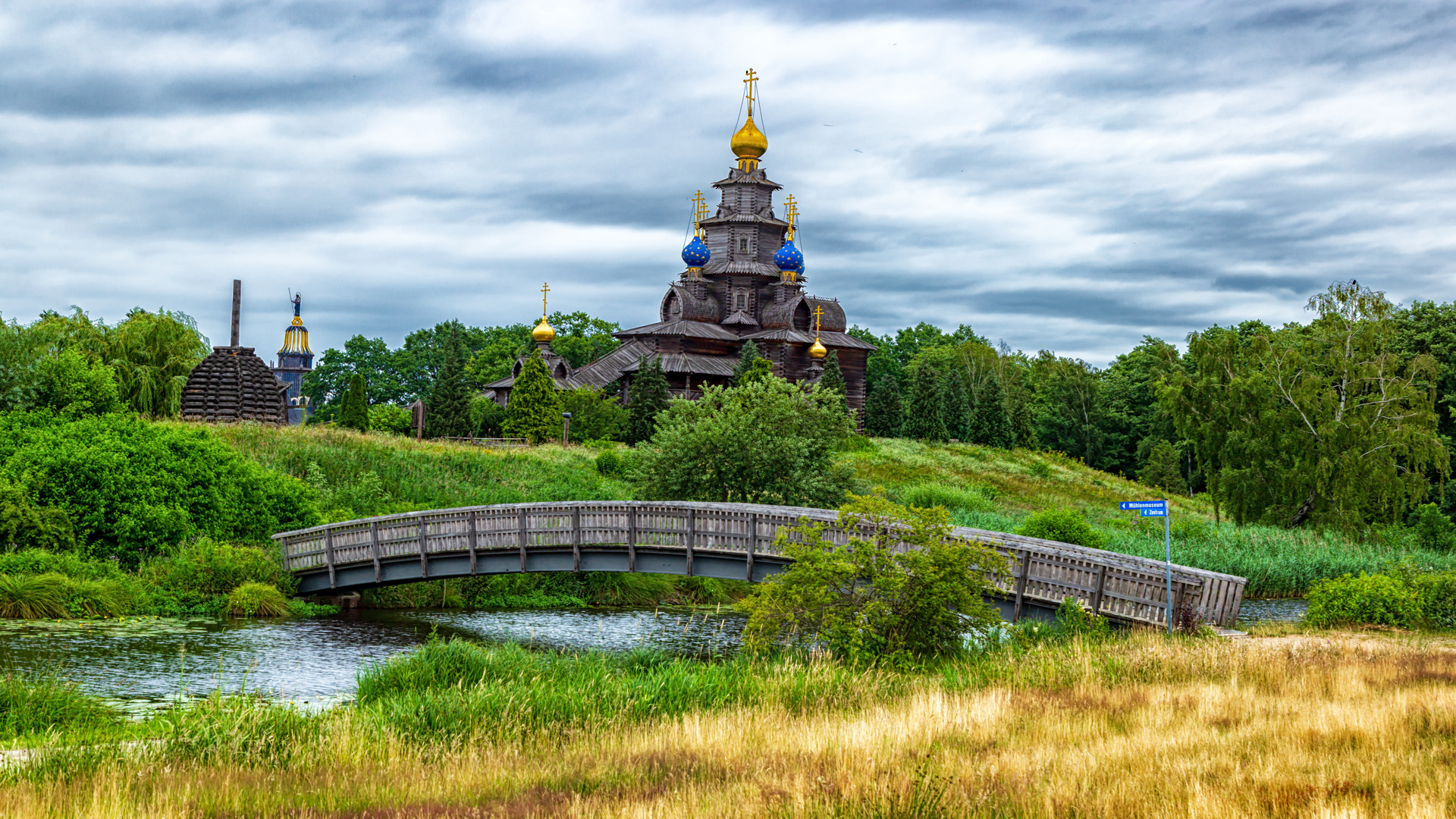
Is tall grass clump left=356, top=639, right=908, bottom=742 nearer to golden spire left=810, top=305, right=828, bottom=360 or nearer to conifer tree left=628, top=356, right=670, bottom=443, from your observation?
conifer tree left=628, top=356, right=670, bottom=443

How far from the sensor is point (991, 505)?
48469mm

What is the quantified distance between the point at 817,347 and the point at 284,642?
5270 cm

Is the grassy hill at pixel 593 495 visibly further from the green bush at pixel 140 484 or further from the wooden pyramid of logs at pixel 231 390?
the wooden pyramid of logs at pixel 231 390

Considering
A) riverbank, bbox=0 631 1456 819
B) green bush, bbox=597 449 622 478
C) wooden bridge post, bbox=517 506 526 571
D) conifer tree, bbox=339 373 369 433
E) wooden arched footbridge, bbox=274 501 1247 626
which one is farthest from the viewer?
conifer tree, bbox=339 373 369 433

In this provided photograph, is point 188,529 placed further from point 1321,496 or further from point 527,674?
point 1321,496

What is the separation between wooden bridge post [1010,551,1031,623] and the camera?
20.4m

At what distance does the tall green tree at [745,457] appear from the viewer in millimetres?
31422

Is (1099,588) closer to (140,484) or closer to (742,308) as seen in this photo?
(140,484)

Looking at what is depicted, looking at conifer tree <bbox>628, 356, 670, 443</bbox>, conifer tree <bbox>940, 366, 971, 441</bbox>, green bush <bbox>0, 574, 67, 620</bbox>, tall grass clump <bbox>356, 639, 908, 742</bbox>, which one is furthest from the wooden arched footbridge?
conifer tree <bbox>940, 366, 971, 441</bbox>

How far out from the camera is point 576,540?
84.2ft

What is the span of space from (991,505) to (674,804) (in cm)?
4204

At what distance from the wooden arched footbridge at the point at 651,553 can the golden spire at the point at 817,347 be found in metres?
47.3

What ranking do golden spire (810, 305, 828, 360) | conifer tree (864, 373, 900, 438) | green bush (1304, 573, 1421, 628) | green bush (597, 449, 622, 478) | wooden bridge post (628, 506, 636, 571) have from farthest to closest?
1. conifer tree (864, 373, 900, 438)
2. golden spire (810, 305, 828, 360)
3. green bush (597, 449, 622, 478)
4. wooden bridge post (628, 506, 636, 571)
5. green bush (1304, 573, 1421, 628)

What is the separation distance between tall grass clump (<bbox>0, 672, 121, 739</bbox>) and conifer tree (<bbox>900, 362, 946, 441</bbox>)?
61.8 m
